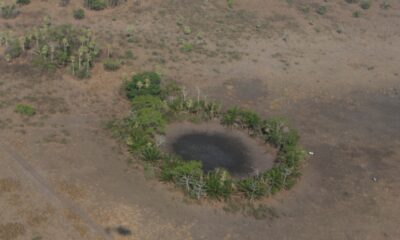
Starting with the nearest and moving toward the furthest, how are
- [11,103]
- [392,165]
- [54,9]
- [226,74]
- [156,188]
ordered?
[156,188] < [392,165] < [11,103] < [226,74] < [54,9]

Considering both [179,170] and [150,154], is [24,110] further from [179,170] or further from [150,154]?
[179,170]

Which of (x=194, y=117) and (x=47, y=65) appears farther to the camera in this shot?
(x=47, y=65)

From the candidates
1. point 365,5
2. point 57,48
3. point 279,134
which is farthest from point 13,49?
point 365,5

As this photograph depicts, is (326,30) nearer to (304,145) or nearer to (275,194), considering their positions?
(304,145)

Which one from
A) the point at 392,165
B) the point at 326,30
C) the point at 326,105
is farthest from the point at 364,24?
the point at 392,165

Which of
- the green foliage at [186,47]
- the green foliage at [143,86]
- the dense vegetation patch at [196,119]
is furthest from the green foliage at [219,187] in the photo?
the green foliage at [186,47]

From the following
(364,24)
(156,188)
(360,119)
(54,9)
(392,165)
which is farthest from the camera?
(364,24)

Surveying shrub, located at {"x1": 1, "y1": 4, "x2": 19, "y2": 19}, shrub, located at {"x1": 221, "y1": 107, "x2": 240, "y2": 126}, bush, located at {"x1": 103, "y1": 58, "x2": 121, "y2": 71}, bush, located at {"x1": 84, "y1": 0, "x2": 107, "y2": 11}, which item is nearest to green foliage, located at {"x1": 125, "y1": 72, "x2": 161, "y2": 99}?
bush, located at {"x1": 103, "y1": 58, "x2": 121, "y2": 71}
